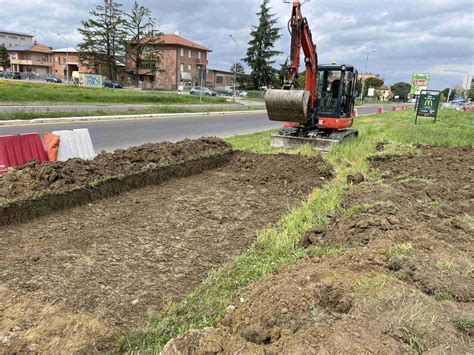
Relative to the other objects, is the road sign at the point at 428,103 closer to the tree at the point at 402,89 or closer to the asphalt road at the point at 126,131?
the asphalt road at the point at 126,131

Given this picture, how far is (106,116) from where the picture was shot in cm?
2020

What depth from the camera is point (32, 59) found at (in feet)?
315

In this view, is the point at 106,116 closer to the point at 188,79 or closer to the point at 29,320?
the point at 29,320

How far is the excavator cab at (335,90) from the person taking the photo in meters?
13.2

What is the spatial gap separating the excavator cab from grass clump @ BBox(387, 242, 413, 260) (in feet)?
31.5

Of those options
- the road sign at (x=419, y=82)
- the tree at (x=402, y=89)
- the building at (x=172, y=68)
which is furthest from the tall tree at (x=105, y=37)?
the tree at (x=402, y=89)

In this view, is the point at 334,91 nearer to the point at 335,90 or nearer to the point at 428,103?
the point at 335,90

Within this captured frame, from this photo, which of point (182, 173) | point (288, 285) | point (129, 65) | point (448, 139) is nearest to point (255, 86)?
point (129, 65)

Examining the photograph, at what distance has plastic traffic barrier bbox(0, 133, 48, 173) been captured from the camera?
277 inches

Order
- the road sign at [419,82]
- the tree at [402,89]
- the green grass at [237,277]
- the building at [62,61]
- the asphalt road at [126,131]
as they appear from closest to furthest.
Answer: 1. the green grass at [237,277]
2. the asphalt road at [126,131]
3. the road sign at [419,82]
4. the building at [62,61]
5. the tree at [402,89]

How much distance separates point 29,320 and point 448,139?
15.8 m

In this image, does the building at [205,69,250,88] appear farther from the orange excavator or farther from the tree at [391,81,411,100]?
the orange excavator

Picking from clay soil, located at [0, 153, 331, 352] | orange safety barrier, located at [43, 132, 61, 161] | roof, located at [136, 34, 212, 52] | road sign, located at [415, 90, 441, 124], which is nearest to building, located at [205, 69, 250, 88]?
roof, located at [136, 34, 212, 52]

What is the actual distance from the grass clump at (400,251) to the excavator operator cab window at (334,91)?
9614 millimetres
